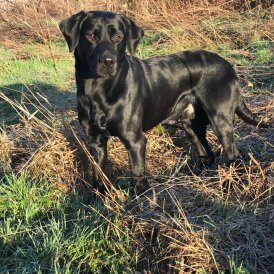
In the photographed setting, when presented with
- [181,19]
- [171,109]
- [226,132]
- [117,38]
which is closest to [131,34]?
[117,38]

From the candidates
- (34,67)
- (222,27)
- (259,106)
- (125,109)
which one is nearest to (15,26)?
(34,67)

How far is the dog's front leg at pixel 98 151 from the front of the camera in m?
3.96

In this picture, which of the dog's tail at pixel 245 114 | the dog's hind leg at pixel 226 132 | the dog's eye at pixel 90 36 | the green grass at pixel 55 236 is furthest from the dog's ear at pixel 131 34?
the green grass at pixel 55 236

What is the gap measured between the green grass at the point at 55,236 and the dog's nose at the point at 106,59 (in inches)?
42.8

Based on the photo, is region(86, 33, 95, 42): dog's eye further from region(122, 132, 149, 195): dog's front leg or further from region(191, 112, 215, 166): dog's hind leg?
region(191, 112, 215, 166): dog's hind leg

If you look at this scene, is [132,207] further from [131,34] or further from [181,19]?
[181,19]

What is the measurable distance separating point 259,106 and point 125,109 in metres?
2.22

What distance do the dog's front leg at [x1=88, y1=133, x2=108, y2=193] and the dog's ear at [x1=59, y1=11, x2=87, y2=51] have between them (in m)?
0.80

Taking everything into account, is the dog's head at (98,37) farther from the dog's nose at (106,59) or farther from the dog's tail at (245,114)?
the dog's tail at (245,114)

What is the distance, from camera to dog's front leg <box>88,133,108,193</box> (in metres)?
3.96

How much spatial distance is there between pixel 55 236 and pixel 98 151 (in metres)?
1.18

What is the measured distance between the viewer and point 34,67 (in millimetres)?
8633

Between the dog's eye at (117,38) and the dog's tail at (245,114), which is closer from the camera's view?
the dog's eye at (117,38)

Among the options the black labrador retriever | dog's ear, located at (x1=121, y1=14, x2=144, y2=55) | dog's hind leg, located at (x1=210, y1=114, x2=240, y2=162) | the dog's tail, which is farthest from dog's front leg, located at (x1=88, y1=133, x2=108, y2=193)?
the dog's tail
